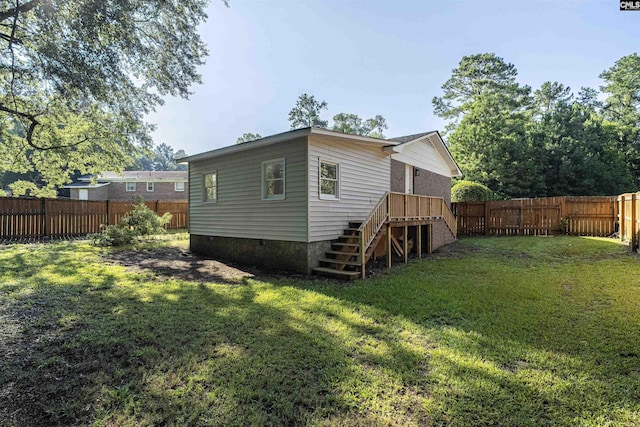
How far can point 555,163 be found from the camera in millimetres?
25047

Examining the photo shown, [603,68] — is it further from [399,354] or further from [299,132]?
[399,354]

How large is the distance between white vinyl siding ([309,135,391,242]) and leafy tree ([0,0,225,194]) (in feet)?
22.5

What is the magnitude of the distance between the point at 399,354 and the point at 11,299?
6450mm

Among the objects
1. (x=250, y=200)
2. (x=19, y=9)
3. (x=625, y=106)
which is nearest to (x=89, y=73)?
(x=19, y=9)

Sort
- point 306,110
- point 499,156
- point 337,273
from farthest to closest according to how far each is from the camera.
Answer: point 306,110, point 499,156, point 337,273

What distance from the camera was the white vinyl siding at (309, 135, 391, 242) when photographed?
8.06m

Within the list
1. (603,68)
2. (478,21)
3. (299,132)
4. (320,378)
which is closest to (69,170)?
(299,132)

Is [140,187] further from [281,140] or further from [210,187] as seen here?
[281,140]

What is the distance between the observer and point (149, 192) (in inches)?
1278

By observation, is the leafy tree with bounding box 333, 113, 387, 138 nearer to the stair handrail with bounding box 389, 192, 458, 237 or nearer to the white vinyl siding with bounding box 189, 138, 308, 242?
the stair handrail with bounding box 389, 192, 458, 237

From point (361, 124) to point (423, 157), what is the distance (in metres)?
28.8

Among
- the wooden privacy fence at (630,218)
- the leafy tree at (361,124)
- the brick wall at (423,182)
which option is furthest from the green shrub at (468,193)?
the leafy tree at (361,124)

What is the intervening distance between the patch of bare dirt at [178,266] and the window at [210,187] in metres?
2.11

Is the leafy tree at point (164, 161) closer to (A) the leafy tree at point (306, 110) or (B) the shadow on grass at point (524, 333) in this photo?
(A) the leafy tree at point (306, 110)
